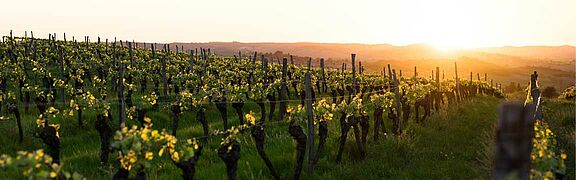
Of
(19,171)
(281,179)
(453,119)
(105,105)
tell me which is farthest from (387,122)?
(19,171)

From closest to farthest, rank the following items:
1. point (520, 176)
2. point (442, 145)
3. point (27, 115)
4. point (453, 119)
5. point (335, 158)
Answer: point (520, 176) < point (335, 158) < point (442, 145) < point (27, 115) < point (453, 119)

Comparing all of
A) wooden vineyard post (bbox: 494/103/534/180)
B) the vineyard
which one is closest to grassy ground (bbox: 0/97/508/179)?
the vineyard

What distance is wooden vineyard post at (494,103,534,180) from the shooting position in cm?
441

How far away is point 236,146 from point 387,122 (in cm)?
1240

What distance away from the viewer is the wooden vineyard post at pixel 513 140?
14.5 ft

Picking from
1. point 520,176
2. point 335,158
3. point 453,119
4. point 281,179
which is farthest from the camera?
point 453,119

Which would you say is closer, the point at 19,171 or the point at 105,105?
the point at 19,171

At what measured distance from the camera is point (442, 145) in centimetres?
1616

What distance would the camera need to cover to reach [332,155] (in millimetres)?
13562

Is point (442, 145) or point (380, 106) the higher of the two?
point (380, 106)

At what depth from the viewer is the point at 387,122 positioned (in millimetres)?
20797

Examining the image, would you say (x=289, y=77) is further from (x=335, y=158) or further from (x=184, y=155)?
(x=184, y=155)

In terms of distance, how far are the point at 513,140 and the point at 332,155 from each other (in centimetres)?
927

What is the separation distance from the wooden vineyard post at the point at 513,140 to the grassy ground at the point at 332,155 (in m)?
7.08
